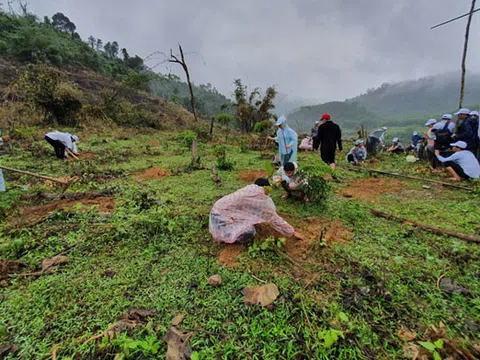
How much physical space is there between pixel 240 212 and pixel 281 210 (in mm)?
1264

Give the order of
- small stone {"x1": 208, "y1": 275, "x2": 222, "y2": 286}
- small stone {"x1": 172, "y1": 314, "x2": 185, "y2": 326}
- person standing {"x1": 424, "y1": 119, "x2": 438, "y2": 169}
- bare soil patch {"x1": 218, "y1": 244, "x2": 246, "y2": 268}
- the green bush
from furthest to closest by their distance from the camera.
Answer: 1. the green bush
2. person standing {"x1": 424, "y1": 119, "x2": 438, "y2": 169}
3. bare soil patch {"x1": 218, "y1": 244, "x2": 246, "y2": 268}
4. small stone {"x1": 208, "y1": 275, "x2": 222, "y2": 286}
5. small stone {"x1": 172, "y1": 314, "x2": 185, "y2": 326}

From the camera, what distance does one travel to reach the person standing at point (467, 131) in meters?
5.23

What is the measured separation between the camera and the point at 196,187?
193 inches

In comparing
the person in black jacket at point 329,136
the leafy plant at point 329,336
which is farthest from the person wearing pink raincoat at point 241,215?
the person in black jacket at point 329,136

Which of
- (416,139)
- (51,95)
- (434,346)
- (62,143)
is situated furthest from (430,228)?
(51,95)

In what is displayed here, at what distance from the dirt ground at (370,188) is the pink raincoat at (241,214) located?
2.49 metres

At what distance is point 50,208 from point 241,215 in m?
3.14

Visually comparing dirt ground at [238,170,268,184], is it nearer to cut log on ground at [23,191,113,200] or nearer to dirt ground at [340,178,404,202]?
dirt ground at [340,178,404,202]

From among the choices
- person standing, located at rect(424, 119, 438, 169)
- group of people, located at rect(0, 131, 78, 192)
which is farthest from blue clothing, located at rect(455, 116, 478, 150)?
group of people, located at rect(0, 131, 78, 192)

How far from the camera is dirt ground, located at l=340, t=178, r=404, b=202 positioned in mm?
4461

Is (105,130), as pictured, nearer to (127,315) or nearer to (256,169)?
(256,169)

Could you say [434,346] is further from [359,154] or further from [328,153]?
[359,154]

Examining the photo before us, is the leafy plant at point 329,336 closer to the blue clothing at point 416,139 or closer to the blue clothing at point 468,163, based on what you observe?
the blue clothing at point 468,163

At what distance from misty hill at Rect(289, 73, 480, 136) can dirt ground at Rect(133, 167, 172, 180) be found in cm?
6646
